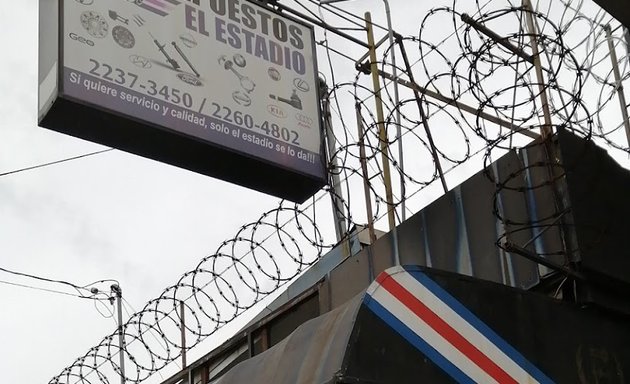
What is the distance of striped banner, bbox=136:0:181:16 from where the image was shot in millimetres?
11352

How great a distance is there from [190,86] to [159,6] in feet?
3.02

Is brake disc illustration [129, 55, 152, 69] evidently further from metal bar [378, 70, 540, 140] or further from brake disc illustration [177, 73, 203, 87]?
metal bar [378, 70, 540, 140]

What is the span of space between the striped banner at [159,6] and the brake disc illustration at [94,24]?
0.52 meters

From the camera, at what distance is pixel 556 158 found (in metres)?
8.78

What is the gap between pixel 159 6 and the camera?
1148 cm

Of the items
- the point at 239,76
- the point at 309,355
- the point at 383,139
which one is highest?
the point at 239,76

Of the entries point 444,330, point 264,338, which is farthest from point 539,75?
point 264,338

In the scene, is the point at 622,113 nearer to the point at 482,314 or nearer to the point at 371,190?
the point at 371,190

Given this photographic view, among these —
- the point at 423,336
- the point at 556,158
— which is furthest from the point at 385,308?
the point at 556,158

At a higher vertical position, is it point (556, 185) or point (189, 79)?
point (189, 79)

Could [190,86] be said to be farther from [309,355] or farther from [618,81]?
[309,355]

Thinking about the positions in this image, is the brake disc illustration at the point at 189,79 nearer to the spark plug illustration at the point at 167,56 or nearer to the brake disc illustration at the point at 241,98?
the spark plug illustration at the point at 167,56

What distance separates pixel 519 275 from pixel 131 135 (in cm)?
394

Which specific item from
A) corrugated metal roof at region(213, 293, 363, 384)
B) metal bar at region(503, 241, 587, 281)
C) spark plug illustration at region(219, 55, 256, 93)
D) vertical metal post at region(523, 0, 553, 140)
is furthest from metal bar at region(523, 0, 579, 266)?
spark plug illustration at region(219, 55, 256, 93)
